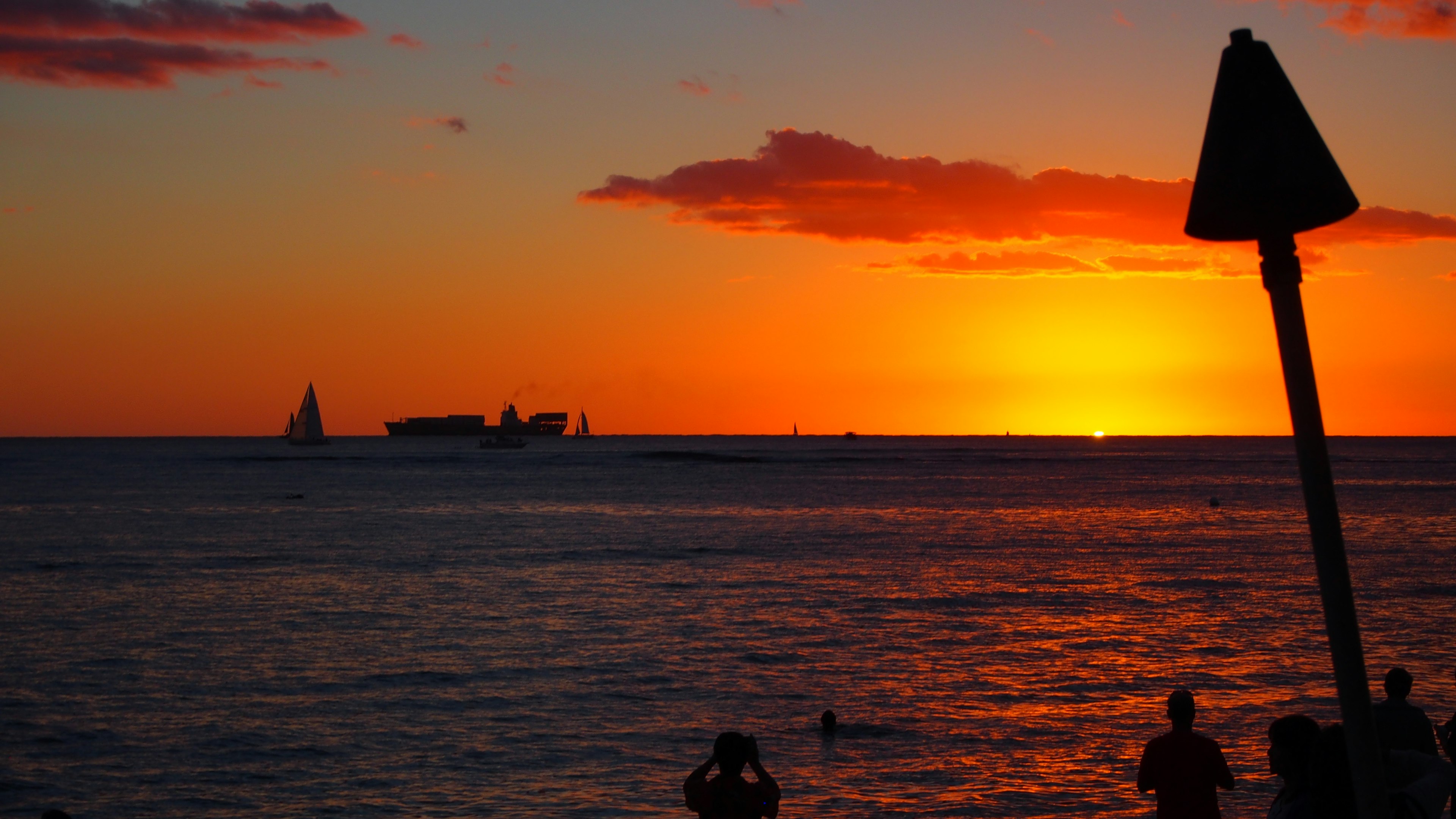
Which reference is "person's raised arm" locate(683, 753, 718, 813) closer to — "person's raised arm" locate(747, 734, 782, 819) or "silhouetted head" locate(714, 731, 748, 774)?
"silhouetted head" locate(714, 731, 748, 774)

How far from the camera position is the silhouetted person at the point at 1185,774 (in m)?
9.05

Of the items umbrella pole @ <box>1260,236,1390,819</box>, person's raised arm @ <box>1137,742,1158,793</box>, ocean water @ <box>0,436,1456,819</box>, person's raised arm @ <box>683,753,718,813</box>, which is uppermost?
umbrella pole @ <box>1260,236,1390,819</box>

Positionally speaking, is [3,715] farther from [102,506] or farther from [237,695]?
[102,506]

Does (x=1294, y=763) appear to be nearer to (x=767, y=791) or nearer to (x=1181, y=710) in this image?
(x=1181, y=710)

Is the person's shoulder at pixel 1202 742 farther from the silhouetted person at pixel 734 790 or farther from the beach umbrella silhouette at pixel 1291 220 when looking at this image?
the beach umbrella silhouette at pixel 1291 220

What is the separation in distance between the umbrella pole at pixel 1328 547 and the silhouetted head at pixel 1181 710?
5880 millimetres

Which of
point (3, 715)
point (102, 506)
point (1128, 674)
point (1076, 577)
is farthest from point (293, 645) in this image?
point (102, 506)

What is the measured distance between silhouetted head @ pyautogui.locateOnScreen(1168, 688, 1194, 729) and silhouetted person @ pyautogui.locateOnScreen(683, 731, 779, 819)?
3422mm

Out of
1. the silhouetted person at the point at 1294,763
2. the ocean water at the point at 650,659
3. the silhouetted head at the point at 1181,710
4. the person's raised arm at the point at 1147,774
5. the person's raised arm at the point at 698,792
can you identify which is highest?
the silhouetted person at the point at 1294,763

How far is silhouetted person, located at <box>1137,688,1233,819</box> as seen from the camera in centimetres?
905

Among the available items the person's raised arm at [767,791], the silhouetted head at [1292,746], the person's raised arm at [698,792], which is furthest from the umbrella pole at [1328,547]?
the person's raised arm at [698,792]

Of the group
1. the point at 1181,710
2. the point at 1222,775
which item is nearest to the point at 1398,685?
the point at 1222,775

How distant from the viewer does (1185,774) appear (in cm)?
909

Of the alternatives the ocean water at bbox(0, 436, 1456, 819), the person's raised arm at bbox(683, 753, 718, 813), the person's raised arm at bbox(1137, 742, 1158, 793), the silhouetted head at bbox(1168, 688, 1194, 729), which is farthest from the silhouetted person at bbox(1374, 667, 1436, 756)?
the ocean water at bbox(0, 436, 1456, 819)
